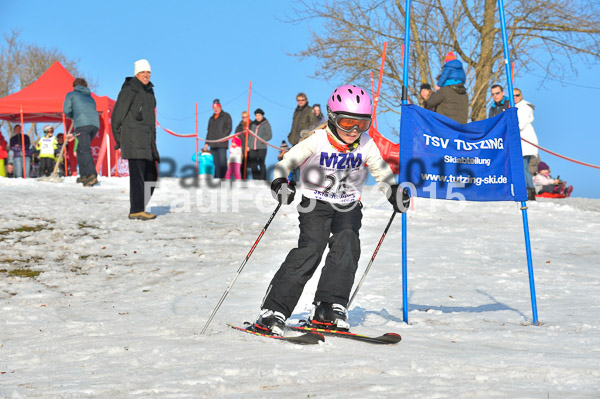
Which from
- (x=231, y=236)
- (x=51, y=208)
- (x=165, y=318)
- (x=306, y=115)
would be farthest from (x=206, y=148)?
(x=165, y=318)

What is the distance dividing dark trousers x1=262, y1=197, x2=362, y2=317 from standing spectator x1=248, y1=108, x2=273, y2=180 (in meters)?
12.4

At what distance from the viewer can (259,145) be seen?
17141 millimetres

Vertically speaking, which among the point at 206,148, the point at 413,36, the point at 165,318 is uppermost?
the point at 413,36

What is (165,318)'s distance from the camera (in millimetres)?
5160

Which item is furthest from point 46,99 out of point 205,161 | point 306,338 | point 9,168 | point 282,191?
point 306,338

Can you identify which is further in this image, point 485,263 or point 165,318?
point 485,263

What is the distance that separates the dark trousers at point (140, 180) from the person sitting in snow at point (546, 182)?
11.1 m

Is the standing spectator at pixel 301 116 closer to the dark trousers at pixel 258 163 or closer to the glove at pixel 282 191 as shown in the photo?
the dark trousers at pixel 258 163

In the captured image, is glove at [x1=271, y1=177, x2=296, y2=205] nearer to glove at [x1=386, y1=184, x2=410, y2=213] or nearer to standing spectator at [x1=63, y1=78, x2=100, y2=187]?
glove at [x1=386, y1=184, x2=410, y2=213]

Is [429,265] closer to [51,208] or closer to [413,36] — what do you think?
[51,208]

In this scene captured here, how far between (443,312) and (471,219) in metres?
6.35

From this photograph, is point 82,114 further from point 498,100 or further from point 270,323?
point 270,323

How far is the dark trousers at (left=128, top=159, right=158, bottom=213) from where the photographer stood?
9.58 m

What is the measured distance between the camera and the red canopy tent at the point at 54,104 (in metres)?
19.3
